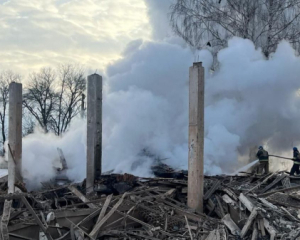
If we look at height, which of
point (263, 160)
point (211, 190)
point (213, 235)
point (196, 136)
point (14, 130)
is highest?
point (14, 130)

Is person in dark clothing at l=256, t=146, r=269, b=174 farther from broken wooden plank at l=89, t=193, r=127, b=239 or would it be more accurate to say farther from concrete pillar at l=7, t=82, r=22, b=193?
concrete pillar at l=7, t=82, r=22, b=193

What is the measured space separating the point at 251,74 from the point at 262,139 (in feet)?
12.8

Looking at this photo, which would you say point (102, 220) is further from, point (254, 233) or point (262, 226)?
point (262, 226)

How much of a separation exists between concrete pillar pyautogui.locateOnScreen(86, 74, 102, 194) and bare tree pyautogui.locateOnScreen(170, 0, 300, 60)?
10608mm

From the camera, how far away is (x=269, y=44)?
20.0 meters

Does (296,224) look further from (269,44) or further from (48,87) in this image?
(48,87)

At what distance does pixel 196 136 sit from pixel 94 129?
13.0ft

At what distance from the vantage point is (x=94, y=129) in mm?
11570

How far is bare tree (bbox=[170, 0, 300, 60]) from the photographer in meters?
19.8

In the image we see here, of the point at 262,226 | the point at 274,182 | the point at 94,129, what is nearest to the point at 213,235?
the point at 262,226

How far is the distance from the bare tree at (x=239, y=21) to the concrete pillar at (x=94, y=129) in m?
10.6

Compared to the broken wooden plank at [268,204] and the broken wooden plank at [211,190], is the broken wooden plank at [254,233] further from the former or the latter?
the broken wooden plank at [211,190]

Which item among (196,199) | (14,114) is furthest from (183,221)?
(14,114)

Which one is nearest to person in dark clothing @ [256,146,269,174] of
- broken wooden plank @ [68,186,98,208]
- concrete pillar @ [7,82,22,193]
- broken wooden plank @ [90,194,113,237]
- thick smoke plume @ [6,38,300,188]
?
thick smoke plume @ [6,38,300,188]
